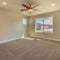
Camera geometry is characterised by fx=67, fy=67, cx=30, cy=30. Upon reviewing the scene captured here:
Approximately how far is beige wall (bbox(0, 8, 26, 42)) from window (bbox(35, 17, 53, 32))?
1.78m

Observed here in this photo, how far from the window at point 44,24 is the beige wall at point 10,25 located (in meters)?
1.78

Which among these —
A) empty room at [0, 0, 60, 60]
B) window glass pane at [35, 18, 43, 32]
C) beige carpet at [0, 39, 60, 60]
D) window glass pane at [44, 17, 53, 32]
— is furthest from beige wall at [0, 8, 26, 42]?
window glass pane at [44, 17, 53, 32]

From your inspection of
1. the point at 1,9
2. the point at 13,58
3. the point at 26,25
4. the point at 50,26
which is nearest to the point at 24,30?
the point at 26,25

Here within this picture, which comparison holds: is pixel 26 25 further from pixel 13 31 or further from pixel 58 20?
pixel 58 20

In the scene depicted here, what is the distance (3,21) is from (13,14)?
1.30 meters

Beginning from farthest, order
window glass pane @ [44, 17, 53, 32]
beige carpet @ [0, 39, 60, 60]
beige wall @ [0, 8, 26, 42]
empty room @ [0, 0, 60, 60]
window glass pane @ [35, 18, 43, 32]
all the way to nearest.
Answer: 1. window glass pane @ [35, 18, 43, 32]
2. window glass pane @ [44, 17, 53, 32]
3. beige wall @ [0, 8, 26, 42]
4. empty room @ [0, 0, 60, 60]
5. beige carpet @ [0, 39, 60, 60]

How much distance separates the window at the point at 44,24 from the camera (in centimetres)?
659

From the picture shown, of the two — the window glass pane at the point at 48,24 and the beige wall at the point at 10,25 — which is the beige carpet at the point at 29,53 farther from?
the window glass pane at the point at 48,24

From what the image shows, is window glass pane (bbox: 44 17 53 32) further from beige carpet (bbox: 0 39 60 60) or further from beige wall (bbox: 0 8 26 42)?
beige carpet (bbox: 0 39 60 60)

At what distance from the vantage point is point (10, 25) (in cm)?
593

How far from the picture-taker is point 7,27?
567 centimetres

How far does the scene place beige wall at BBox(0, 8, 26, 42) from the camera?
527 centimetres

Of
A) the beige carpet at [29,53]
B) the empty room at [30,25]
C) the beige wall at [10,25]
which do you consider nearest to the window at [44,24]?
the empty room at [30,25]

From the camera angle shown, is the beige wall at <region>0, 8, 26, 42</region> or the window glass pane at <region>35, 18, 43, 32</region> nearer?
the beige wall at <region>0, 8, 26, 42</region>
